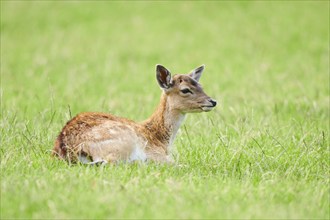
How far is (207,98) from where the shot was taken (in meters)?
9.11

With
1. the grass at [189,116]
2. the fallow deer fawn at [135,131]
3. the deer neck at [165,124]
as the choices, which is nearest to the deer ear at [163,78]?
the fallow deer fawn at [135,131]

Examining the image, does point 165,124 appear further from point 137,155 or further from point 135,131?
point 137,155

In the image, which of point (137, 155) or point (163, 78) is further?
point (163, 78)

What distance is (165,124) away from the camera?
9180 mm

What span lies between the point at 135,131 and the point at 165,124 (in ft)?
2.12

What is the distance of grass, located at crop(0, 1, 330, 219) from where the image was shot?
22.3 ft

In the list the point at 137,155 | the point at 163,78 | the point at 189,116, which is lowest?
the point at 189,116

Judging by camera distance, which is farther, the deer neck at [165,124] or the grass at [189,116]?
the deer neck at [165,124]

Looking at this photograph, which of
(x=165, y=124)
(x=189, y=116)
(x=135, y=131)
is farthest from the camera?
(x=189, y=116)

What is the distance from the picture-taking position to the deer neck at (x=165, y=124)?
9.13 m

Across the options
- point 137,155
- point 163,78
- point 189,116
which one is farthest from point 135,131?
point 189,116

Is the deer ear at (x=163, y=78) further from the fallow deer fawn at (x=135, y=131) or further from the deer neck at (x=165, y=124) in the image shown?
the deer neck at (x=165, y=124)

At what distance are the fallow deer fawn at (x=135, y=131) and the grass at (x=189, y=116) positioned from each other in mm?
220

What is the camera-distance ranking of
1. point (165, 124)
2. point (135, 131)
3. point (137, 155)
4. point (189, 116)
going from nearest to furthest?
1. point (137, 155)
2. point (135, 131)
3. point (165, 124)
4. point (189, 116)
